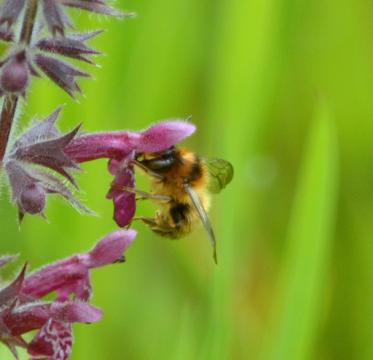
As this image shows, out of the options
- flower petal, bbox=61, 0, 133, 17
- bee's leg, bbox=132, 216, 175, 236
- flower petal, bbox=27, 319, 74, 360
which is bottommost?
flower petal, bbox=27, 319, 74, 360

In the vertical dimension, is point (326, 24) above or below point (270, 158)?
above

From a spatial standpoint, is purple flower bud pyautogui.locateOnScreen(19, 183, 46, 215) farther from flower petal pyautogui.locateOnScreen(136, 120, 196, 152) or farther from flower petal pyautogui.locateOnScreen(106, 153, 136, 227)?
flower petal pyautogui.locateOnScreen(136, 120, 196, 152)

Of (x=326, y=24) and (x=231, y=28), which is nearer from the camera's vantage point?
(x=231, y=28)

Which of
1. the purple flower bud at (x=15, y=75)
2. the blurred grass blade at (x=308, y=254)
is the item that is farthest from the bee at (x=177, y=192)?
the purple flower bud at (x=15, y=75)

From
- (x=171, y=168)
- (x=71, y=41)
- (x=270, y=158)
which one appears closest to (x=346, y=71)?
(x=270, y=158)

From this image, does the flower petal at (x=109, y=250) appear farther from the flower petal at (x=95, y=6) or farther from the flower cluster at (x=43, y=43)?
the flower petal at (x=95, y=6)

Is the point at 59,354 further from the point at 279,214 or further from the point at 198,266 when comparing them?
the point at 279,214

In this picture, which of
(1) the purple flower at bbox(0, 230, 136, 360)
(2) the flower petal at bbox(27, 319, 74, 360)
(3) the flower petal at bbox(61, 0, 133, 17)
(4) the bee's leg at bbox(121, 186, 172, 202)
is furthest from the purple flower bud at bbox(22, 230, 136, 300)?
(3) the flower petal at bbox(61, 0, 133, 17)

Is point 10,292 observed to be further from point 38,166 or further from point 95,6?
point 95,6
